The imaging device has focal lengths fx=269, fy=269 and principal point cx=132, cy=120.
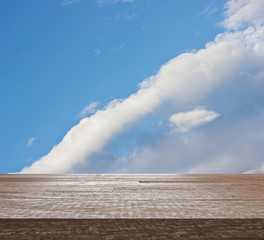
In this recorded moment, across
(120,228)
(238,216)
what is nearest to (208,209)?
(238,216)

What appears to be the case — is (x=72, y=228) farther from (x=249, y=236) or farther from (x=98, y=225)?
(x=249, y=236)

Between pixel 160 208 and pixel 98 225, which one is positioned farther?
pixel 160 208

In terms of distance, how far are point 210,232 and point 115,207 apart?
0.58 feet

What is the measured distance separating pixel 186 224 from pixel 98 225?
94 millimetres

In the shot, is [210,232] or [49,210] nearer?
[210,232]

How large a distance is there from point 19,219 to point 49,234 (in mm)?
72

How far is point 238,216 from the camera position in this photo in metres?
0.34

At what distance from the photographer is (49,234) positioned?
0.26m

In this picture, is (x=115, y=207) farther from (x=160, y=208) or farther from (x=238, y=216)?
(x=238, y=216)

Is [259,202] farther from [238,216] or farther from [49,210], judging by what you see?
[49,210]

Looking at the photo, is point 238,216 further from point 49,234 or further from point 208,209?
point 49,234

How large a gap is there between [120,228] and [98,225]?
25 mm

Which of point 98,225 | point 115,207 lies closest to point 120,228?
point 98,225

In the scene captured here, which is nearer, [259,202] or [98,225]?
[98,225]
